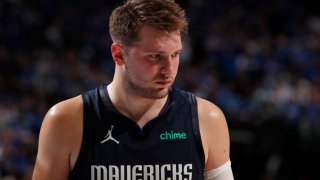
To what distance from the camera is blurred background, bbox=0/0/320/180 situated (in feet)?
28.8

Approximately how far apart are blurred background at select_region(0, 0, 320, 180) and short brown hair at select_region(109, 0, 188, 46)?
3633 millimetres

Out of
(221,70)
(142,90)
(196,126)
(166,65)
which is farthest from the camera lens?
(221,70)

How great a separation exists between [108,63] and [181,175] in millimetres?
9284

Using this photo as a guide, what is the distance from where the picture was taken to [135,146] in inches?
108

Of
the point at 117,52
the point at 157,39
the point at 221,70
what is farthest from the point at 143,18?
the point at 221,70

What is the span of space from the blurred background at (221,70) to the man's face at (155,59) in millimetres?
3619

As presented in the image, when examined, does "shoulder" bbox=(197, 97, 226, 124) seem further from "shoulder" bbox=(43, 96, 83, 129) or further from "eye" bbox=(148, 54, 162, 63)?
"shoulder" bbox=(43, 96, 83, 129)

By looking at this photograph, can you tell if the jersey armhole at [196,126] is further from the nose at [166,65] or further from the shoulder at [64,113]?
the shoulder at [64,113]

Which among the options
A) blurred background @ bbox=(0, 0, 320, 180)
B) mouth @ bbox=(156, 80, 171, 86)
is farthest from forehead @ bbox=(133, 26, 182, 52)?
blurred background @ bbox=(0, 0, 320, 180)

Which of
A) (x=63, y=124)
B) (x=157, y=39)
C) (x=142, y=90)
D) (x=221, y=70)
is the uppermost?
(x=157, y=39)

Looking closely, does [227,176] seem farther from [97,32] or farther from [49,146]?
[97,32]

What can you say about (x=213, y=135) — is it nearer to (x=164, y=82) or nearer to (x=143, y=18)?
(x=164, y=82)

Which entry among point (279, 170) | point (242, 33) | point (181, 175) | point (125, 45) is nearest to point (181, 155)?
point (181, 175)

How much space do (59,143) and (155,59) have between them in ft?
1.70
